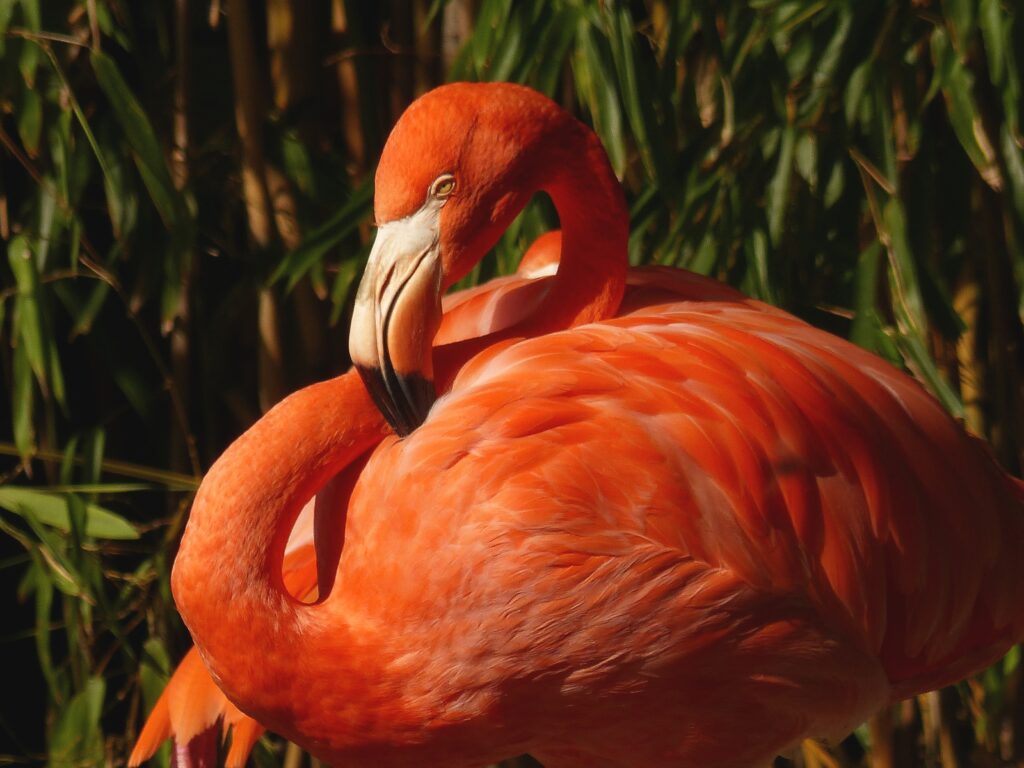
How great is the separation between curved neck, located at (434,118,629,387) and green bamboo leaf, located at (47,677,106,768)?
2.80ft

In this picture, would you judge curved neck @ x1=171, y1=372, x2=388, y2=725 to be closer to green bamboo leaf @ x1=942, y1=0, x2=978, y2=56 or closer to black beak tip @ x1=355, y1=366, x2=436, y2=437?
black beak tip @ x1=355, y1=366, x2=436, y2=437

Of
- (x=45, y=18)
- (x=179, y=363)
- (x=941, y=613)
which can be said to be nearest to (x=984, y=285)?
(x=941, y=613)

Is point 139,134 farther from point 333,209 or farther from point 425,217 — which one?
point 425,217

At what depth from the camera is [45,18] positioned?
1586 millimetres

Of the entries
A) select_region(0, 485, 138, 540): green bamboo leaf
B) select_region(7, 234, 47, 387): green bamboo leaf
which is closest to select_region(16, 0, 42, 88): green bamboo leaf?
select_region(7, 234, 47, 387): green bamboo leaf

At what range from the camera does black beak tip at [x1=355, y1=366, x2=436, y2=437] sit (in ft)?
3.73

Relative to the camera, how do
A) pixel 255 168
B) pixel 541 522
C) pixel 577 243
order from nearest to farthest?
pixel 541 522 < pixel 577 243 < pixel 255 168

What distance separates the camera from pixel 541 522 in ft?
→ 3.62

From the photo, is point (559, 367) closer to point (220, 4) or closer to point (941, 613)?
point (941, 613)

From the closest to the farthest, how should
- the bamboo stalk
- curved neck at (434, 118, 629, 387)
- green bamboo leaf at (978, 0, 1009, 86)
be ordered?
curved neck at (434, 118, 629, 387) → green bamboo leaf at (978, 0, 1009, 86) → the bamboo stalk

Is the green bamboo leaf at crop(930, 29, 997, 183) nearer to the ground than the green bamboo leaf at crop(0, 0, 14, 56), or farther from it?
nearer to the ground

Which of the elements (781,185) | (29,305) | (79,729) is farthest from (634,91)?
(79,729)

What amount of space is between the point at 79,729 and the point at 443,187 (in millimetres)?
1090

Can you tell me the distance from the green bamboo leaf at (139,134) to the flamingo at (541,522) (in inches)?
17.4
